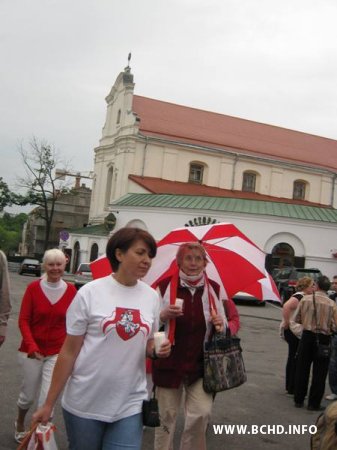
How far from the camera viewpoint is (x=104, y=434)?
333 centimetres

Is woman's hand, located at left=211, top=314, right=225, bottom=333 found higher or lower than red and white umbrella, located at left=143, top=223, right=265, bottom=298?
lower

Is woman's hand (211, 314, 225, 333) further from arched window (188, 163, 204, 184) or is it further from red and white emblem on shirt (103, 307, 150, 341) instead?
arched window (188, 163, 204, 184)

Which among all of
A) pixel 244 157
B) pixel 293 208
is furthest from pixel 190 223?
pixel 244 157

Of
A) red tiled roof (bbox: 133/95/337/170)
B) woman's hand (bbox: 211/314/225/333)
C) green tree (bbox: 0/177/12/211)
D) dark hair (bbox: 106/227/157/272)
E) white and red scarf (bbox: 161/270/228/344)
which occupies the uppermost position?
red tiled roof (bbox: 133/95/337/170)

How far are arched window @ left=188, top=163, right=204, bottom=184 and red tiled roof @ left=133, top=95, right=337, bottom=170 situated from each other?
6.10 feet

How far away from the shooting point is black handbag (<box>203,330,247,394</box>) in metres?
4.53

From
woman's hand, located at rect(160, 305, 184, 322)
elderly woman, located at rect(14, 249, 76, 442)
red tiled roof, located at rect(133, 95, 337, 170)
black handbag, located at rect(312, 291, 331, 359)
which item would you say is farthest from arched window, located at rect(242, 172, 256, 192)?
woman's hand, located at rect(160, 305, 184, 322)

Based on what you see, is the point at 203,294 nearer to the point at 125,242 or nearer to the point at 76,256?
the point at 125,242

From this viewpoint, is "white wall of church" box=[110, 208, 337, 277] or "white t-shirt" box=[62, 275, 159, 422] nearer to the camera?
"white t-shirt" box=[62, 275, 159, 422]

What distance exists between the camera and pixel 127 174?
43.8m

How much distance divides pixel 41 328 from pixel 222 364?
5.89ft

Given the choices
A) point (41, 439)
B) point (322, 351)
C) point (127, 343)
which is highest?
point (127, 343)

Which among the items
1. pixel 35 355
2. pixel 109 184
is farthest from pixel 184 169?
pixel 35 355

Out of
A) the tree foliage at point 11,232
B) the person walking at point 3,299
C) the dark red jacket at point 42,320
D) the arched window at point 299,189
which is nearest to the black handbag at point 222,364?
the dark red jacket at point 42,320
